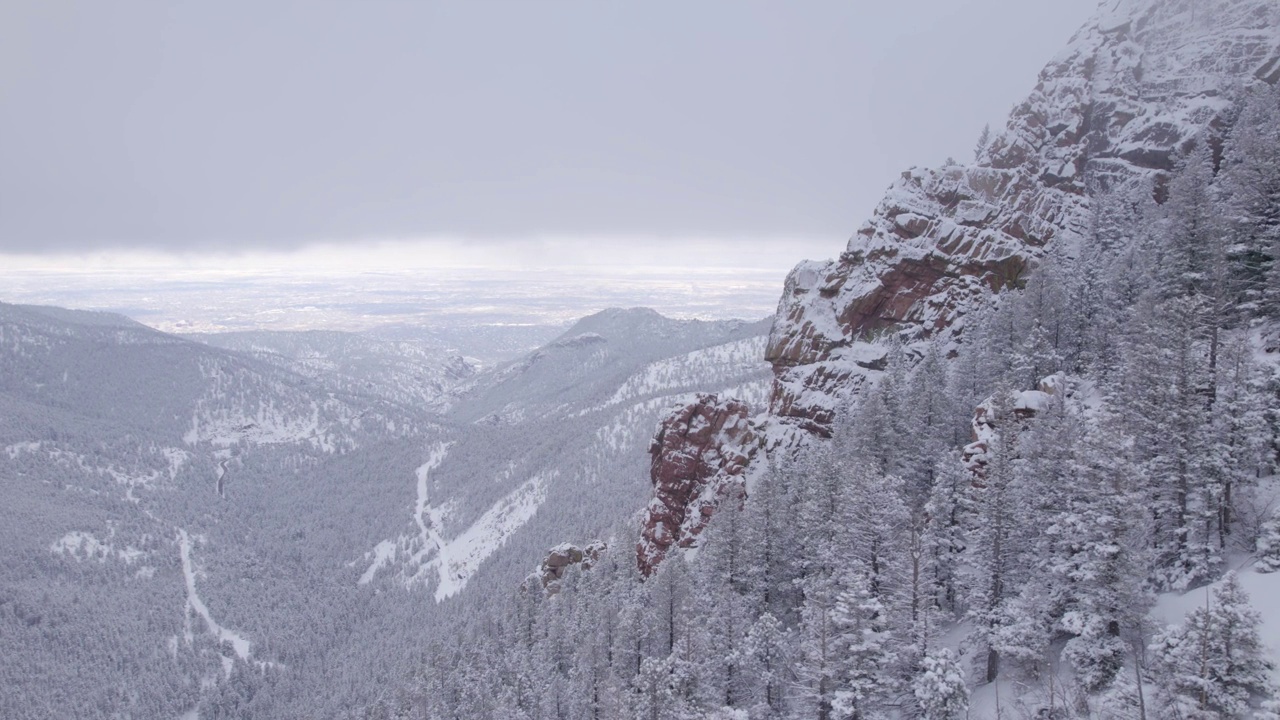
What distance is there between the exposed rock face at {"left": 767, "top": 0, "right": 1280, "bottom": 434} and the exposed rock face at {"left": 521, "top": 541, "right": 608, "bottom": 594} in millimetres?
32213

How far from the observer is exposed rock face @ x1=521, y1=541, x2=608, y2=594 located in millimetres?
85025

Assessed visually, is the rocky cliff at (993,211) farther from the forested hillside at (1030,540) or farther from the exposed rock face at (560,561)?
the exposed rock face at (560,561)

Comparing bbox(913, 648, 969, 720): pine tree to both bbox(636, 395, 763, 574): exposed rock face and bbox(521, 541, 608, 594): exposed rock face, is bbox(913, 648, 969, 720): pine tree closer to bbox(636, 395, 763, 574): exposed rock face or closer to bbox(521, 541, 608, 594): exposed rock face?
bbox(636, 395, 763, 574): exposed rock face

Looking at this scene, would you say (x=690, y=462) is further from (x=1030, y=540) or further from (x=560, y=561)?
(x=1030, y=540)

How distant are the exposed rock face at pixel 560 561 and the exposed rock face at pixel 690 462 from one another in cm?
1273

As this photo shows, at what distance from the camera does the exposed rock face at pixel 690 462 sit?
7156cm

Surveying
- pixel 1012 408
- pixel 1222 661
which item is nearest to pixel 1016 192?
pixel 1012 408

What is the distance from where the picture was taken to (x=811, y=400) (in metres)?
72.9

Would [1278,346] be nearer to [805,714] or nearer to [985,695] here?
[985,695]

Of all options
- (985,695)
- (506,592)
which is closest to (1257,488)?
(985,695)

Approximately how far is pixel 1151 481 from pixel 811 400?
42.1m

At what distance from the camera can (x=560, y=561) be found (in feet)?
297

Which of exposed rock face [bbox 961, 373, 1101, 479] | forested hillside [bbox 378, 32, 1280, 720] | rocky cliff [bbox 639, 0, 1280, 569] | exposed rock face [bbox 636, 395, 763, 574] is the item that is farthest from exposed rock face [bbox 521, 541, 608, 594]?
exposed rock face [bbox 961, 373, 1101, 479]

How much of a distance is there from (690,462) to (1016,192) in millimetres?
53744
